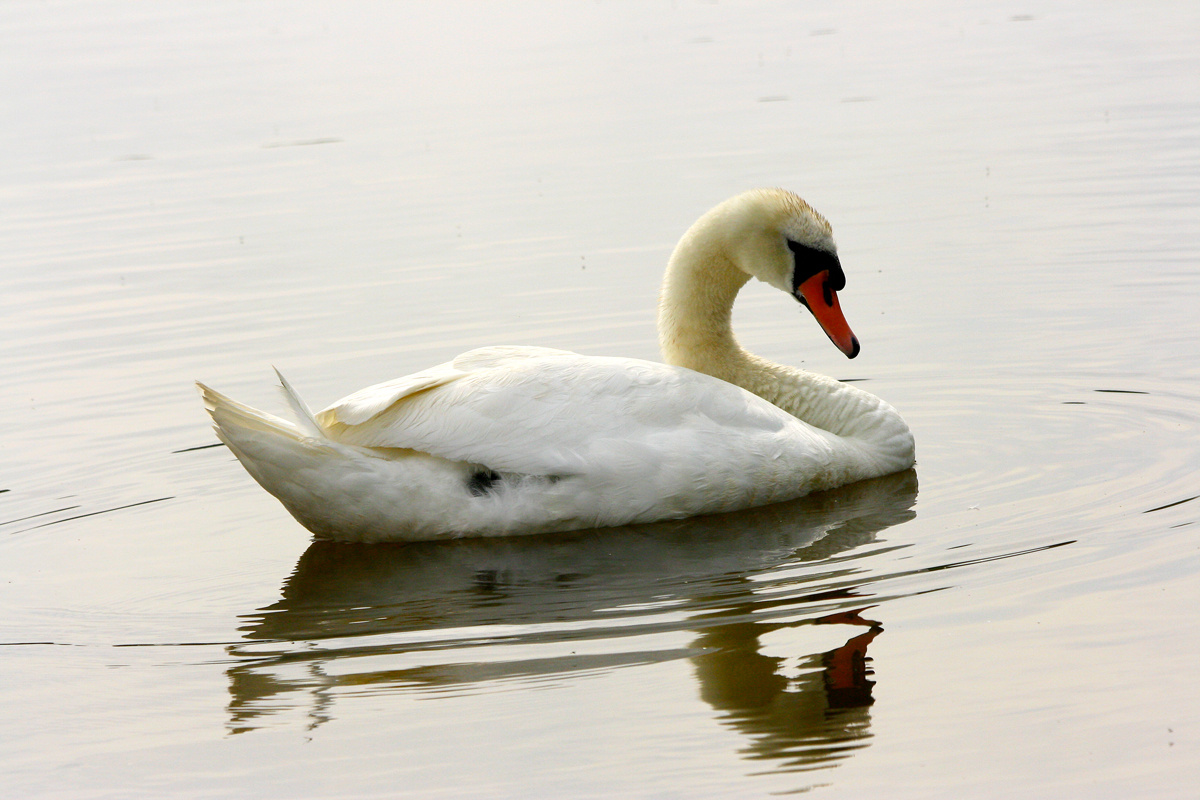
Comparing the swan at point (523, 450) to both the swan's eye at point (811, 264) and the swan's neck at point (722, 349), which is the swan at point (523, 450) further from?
the swan's eye at point (811, 264)

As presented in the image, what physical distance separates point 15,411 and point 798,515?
480 cm

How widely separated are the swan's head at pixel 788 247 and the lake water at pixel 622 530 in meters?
0.81

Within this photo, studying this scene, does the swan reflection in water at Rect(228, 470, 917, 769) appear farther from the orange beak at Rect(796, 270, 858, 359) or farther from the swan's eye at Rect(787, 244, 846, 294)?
the swan's eye at Rect(787, 244, 846, 294)

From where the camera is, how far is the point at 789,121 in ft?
57.2

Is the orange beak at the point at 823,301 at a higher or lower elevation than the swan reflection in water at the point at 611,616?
higher

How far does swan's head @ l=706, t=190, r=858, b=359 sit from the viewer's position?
7465mm

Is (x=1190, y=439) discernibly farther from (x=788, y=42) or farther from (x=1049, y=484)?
(x=788, y=42)

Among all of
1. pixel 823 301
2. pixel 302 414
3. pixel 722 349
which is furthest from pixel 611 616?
pixel 823 301

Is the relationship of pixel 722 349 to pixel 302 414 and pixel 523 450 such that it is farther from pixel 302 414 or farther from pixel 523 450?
pixel 302 414

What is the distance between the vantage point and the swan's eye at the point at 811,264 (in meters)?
7.53

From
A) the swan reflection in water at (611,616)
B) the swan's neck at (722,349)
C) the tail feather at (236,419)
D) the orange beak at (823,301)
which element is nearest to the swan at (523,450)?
the tail feather at (236,419)

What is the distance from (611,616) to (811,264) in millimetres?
2647

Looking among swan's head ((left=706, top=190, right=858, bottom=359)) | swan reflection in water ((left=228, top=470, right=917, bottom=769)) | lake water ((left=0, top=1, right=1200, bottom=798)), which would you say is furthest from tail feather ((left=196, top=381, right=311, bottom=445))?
swan's head ((left=706, top=190, right=858, bottom=359))

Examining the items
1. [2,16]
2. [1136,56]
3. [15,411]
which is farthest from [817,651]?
[2,16]
